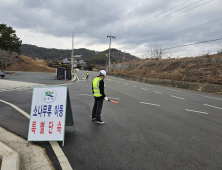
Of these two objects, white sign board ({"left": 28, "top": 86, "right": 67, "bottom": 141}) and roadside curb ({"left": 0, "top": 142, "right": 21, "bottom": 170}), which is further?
white sign board ({"left": 28, "top": 86, "right": 67, "bottom": 141})

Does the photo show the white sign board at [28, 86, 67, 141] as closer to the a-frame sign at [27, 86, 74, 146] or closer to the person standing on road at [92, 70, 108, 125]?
the a-frame sign at [27, 86, 74, 146]

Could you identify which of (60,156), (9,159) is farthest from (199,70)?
(9,159)

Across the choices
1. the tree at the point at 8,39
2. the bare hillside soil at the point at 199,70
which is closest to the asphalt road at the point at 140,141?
the bare hillside soil at the point at 199,70

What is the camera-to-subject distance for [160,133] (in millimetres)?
4383

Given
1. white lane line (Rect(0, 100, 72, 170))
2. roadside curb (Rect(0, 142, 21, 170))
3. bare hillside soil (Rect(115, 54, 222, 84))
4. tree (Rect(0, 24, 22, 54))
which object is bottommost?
white lane line (Rect(0, 100, 72, 170))

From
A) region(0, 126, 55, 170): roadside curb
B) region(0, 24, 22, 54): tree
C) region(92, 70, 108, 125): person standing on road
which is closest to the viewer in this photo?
region(0, 126, 55, 170): roadside curb

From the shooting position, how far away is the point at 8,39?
50.6 meters

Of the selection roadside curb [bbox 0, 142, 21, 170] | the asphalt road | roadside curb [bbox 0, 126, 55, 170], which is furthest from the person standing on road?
roadside curb [bbox 0, 142, 21, 170]

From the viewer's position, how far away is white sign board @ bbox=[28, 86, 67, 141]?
11.8ft

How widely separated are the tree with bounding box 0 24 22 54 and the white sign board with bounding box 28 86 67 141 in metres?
56.8

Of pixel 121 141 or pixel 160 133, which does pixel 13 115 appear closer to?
pixel 121 141

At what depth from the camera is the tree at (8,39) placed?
49509mm

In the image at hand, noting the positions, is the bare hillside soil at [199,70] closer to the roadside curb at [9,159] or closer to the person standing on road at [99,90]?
the person standing on road at [99,90]

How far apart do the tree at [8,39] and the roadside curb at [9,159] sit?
2259 inches
